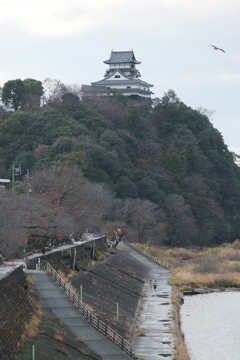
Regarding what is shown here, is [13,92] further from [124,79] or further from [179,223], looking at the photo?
[179,223]

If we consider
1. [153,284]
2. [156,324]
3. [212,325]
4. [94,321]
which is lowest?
[212,325]

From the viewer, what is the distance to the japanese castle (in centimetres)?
11731

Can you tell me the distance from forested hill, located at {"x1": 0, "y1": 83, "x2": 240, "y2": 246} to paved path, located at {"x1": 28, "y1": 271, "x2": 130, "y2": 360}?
39550 millimetres

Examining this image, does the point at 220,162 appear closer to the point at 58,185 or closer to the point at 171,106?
the point at 171,106

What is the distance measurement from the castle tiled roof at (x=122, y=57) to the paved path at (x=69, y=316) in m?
92.7

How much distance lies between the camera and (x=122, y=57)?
402 feet

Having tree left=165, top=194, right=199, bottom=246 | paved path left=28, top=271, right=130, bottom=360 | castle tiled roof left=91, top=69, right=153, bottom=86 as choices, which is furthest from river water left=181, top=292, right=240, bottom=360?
castle tiled roof left=91, top=69, right=153, bottom=86

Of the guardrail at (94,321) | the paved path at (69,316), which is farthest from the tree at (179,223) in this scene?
the paved path at (69,316)

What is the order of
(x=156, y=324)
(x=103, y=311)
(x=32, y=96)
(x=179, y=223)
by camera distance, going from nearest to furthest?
(x=103, y=311) < (x=156, y=324) < (x=179, y=223) < (x=32, y=96)

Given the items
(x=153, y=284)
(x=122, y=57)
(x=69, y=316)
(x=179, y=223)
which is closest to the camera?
(x=69, y=316)

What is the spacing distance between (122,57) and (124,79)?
5.77 meters

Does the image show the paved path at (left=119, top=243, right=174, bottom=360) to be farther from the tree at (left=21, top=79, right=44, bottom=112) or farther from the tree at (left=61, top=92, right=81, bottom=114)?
the tree at (left=21, top=79, right=44, bottom=112)

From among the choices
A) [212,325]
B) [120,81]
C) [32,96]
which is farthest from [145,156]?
[212,325]

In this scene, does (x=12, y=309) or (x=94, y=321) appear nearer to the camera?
(x=12, y=309)
